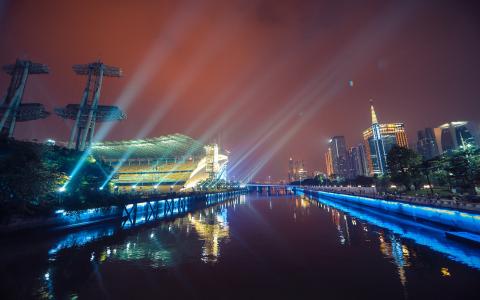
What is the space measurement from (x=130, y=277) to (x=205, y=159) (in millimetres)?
94341

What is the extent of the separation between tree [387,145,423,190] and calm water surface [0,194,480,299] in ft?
119

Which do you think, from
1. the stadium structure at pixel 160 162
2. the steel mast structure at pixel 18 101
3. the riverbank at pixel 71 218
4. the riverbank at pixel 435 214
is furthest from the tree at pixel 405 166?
the steel mast structure at pixel 18 101

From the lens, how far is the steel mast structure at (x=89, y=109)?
157ft

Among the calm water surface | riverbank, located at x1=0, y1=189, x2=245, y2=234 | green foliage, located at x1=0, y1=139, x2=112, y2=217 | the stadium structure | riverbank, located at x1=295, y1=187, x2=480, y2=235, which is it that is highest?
the stadium structure

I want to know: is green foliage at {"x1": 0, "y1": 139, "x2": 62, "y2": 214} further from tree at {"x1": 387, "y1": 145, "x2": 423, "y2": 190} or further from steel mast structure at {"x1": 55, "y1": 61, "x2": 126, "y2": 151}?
tree at {"x1": 387, "y1": 145, "x2": 423, "y2": 190}

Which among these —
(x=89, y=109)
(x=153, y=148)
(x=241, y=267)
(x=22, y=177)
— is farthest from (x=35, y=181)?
(x=153, y=148)

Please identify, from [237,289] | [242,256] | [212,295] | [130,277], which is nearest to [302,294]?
[237,289]

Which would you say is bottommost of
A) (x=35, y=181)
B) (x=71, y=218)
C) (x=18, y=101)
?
(x=71, y=218)

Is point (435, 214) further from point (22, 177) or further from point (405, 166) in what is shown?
point (22, 177)

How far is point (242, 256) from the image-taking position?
16.2 meters

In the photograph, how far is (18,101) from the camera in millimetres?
46156

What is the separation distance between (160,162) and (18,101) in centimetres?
6612

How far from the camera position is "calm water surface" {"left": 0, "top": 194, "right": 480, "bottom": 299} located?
10.4 metres

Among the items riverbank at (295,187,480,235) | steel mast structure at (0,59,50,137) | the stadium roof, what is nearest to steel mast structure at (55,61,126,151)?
steel mast structure at (0,59,50,137)
